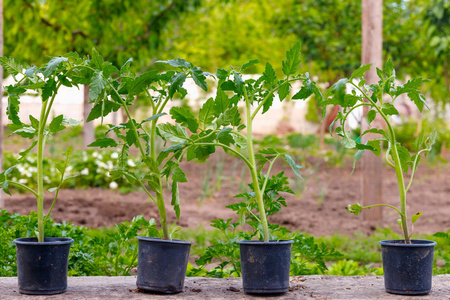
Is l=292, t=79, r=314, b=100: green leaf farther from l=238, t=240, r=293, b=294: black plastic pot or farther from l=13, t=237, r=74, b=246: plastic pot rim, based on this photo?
l=13, t=237, r=74, b=246: plastic pot rim

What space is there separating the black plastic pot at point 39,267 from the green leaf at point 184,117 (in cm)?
77

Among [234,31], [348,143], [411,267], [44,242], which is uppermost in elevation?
[234,31]

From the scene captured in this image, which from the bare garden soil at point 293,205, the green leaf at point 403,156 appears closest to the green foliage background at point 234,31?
the bare garden soil at point 293,205

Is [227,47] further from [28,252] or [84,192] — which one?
[28,252]

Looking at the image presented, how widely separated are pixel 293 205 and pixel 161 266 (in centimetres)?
422

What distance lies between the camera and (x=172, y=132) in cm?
248

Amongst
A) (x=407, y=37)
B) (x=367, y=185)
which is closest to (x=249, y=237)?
(x=367, y=185)

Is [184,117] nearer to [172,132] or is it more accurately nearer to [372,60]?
[172,132]

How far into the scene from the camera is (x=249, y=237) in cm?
296

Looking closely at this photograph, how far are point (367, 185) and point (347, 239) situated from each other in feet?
2.86

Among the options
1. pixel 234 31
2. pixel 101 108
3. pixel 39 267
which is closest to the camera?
pixel 39 267

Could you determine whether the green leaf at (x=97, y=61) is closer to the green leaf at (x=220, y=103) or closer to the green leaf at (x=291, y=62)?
the green leaf at (x=220, y=103)

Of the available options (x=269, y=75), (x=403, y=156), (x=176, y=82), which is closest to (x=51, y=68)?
(x=176, y=82)

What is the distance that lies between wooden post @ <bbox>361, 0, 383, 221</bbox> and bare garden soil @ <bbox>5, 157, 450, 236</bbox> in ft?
1.09
